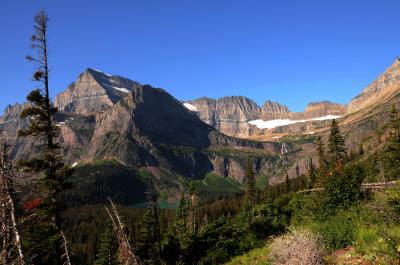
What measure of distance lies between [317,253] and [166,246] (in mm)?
68399

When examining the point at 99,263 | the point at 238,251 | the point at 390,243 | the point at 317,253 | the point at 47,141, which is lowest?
the point at 99,263

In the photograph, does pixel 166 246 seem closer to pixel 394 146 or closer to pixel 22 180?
pixel 394 146

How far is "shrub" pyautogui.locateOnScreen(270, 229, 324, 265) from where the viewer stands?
13.8 meters

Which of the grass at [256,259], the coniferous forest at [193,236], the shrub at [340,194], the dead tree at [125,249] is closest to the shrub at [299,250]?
the coniferous forest at [193,236]

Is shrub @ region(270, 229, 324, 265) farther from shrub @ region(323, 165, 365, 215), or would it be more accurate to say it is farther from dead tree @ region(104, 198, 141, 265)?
shrub @ region(323, 165, 365, 215)

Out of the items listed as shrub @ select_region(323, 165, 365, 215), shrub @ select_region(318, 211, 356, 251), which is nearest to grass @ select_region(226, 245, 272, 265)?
shrub @ select_region(318, 211, 356, 251)

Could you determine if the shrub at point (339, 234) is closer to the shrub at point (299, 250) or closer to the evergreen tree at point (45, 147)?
the shrub at point (299, 250)

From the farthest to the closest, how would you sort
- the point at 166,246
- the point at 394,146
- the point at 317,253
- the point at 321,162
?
the point at 321,162 → the point at 166,246 → the point at 394,146 → the point at 317,253

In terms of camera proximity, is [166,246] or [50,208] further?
[166,246]

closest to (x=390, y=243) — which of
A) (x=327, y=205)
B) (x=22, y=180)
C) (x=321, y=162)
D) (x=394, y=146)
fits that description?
(x=22, y=180)

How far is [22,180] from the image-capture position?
750 inches

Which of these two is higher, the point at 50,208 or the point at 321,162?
the point at 321,162

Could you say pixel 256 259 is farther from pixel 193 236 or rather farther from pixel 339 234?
pixel 193 236

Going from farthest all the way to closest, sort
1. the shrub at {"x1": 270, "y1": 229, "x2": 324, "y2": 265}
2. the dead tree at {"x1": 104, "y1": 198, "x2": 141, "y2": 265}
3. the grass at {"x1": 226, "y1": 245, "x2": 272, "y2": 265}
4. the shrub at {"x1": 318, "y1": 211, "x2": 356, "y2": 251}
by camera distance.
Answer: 1. the grass at {"x1": 226, "y1": 245, "x2": 272, "y2": 265}
2. the shrub at {"x1": 318, "y1": 211, "x2": 356, "y2": 251}
3. the shrub at {"x1": 270, "y1": 229, "x2": 324, "y2": 265}
4. the dead tree at {"x1": 104, "y1": 198, "x2": 141, "y2": 265}
